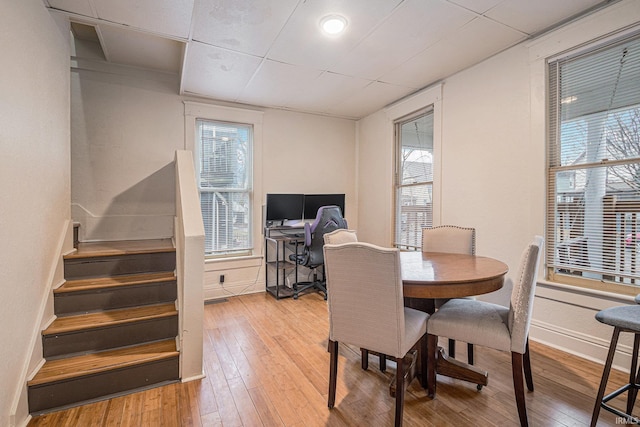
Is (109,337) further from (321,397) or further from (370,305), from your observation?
(370,305)

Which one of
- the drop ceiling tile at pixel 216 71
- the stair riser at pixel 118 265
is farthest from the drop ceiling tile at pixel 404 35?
the stair riser at pixel 118 265

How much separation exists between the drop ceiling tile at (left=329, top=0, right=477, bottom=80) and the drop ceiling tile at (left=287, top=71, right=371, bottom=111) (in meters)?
0.21

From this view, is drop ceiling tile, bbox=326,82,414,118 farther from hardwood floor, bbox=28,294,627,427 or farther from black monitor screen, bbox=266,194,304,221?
hardwood floor, bbox=28,294,627,427

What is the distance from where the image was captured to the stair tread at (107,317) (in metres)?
2.03

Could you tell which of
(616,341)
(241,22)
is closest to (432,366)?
(616,341)

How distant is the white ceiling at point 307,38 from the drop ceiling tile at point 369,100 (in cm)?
3

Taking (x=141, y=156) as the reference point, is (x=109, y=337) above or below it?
below

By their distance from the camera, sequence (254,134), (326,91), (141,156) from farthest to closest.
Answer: (254,134)
(326,91)
(141,156)

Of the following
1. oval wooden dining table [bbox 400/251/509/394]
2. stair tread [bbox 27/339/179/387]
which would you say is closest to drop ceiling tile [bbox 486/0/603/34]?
oval wooden dining table [bbox 400/251/509/394]

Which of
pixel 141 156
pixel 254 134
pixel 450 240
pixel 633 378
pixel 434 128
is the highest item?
pixel 254 134

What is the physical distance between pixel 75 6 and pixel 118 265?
1.92 meters

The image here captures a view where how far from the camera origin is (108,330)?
2117 millimetres

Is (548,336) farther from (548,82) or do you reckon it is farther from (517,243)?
(548,82)

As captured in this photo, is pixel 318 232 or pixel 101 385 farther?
pixel 318 232
